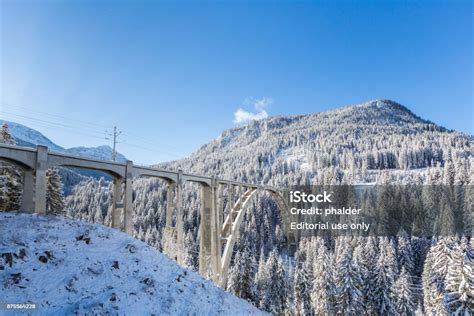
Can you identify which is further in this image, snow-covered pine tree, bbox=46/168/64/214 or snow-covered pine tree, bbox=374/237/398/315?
snow-covered pine tree, bbox=374/237/398/315

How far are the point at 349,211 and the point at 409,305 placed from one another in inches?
1539

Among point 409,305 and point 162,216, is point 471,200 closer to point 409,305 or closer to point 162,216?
point 409,305

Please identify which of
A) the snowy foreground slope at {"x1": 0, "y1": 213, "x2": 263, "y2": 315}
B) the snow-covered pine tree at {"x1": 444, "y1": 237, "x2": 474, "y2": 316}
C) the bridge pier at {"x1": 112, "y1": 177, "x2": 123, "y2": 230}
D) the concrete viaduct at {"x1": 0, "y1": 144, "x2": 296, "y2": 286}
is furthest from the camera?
the snow-covered pine tree at {"x1": 444, "y1": 237, "x2": 474, "y2": 316}

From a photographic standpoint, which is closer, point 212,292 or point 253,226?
point 212,292

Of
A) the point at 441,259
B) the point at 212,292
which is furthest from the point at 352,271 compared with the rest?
the point at 212,292

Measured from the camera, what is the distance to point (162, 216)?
296ft

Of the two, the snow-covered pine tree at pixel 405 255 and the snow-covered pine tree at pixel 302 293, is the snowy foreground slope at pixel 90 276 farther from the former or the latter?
the snow-covered pine tree at pixel 405 255

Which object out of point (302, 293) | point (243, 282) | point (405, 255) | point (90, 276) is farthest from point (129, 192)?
point (405, 255)

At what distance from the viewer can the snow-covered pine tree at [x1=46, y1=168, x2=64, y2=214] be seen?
1041 inches

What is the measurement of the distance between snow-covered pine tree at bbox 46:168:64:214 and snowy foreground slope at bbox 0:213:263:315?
13675 mm

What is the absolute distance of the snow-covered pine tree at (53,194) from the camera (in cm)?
2644

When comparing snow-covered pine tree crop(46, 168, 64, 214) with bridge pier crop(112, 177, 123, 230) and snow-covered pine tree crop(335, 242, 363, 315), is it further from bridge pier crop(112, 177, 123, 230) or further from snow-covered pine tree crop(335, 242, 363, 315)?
snow-covered pine tree crop(335, 242, 363, 315)

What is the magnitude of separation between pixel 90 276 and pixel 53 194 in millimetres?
21290

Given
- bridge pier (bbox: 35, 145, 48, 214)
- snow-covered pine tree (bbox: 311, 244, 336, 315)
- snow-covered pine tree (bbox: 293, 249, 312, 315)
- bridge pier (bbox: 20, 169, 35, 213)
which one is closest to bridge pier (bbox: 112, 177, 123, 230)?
bridge pier (bbox: 35, 145, 48, 214)
